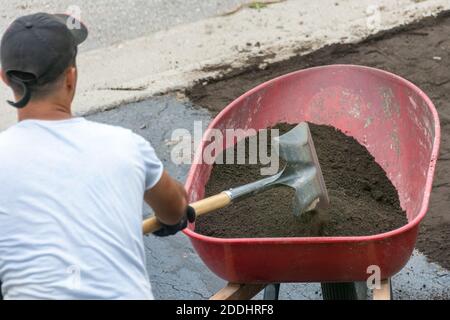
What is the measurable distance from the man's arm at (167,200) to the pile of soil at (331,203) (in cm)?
58

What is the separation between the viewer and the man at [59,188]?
2328 millimetres

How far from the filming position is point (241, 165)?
3.69 meters

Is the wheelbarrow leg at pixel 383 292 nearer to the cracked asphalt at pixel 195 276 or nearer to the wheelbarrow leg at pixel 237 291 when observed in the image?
the wheelbarrow leg at pixel 237 291

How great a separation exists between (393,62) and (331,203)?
2.47 meters

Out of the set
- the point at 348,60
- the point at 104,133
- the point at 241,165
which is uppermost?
the point at 104,133

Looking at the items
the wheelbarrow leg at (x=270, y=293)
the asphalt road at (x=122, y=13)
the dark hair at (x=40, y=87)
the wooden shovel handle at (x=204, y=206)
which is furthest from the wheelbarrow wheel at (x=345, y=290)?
the asphalt road at (x=122, y=13)

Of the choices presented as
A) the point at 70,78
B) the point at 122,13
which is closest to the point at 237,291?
the point at 70,78

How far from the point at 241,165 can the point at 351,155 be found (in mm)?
507

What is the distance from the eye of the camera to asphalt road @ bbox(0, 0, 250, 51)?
634 centimetres

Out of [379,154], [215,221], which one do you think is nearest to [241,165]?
[215,221]

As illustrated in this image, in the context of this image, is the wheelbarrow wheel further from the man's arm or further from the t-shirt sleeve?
the t-shirt sleeve

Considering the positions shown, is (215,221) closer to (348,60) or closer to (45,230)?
(45,230)

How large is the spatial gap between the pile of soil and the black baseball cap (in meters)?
1.14

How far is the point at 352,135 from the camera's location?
3.91 metres
